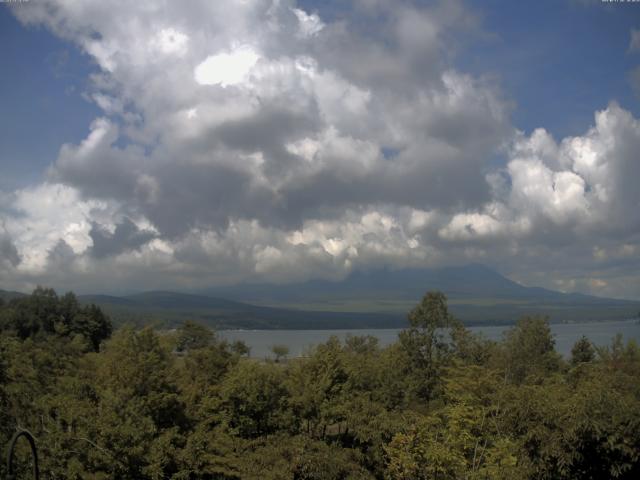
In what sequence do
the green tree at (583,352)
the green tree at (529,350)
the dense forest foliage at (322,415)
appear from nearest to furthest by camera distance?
1. the dense forest foliage at (322,415)
2. the green tree at (529,350)
3. the green tree at (583,352)

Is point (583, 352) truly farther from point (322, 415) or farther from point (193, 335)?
point (193, 335)

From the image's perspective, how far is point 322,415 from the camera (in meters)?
31.5

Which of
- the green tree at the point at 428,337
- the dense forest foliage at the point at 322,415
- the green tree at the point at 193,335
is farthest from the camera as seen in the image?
the green tree at the point at 193,335

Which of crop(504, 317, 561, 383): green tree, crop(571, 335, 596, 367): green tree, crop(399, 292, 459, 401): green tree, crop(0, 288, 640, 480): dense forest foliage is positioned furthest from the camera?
crop(571, 335, 596, 367): green tree

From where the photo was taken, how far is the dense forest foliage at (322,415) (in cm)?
1955

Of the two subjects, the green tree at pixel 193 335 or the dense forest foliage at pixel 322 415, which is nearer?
the dense forest foliage at pixel 322 415

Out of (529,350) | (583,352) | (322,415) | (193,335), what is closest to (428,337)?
(322,415)

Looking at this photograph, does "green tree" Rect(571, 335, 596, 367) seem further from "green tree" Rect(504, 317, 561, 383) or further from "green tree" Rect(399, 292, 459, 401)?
"green tree" Rect(399, 292, 459, 401)

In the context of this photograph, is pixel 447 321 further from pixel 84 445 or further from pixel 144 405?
pixel 84 445

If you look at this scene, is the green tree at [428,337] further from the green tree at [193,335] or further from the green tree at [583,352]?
the green tree at [583,352]

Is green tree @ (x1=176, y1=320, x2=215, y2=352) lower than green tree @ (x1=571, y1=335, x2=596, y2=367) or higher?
higher

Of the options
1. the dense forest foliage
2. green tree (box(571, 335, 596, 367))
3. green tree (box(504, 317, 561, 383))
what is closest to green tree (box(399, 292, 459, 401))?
the dense forest foliage

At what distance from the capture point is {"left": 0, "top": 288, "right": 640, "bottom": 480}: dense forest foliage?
19.5 m

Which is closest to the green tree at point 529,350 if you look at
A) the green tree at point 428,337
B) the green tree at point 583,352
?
the green tree at point 583,352
